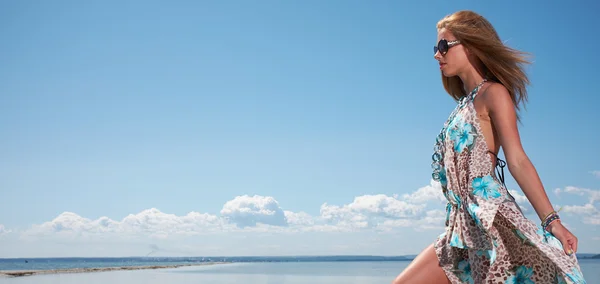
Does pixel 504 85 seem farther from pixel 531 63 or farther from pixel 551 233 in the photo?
pixel 551 233

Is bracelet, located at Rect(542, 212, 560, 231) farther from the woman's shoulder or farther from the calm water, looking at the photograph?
the calm water

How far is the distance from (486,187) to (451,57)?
693 millimetres

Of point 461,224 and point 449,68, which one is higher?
point 449,68

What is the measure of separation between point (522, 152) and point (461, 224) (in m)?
0.39

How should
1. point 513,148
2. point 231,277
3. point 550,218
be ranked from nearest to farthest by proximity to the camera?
point 550,218, point 513,148, point 231,277

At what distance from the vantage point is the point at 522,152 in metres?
2.49

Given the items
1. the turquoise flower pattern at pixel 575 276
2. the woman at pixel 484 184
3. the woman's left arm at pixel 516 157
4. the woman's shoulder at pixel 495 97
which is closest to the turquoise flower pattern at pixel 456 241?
the woman at pixel 484 184

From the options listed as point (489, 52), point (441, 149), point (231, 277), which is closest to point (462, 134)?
point (441, 149)

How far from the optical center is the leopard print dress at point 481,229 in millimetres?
2367

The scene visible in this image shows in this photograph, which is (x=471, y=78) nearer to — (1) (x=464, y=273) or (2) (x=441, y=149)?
(2) (x=441, y=149)

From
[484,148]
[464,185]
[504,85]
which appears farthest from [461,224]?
[504,85]

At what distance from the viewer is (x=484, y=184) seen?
254 cm

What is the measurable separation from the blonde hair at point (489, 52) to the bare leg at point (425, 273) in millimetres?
762

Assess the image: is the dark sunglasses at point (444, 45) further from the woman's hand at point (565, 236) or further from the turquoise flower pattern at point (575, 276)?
the turquoise flower pattern at point (575, 276)
